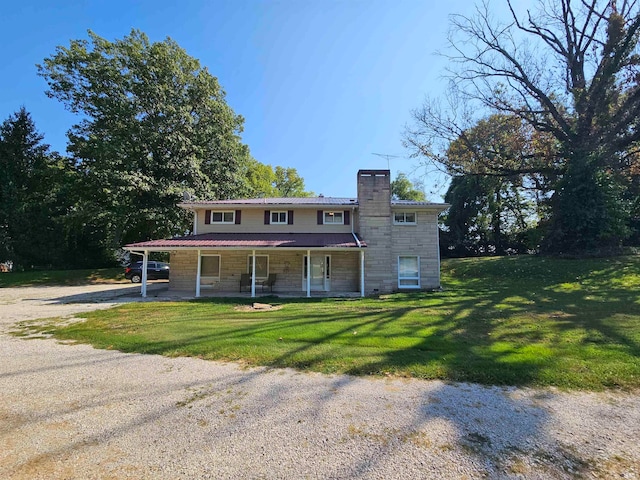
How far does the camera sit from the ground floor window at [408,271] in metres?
16.9

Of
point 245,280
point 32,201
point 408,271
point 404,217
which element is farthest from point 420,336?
point 32,201

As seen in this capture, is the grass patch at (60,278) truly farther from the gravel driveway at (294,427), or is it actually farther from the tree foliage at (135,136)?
the gravel driveway at (294,427)

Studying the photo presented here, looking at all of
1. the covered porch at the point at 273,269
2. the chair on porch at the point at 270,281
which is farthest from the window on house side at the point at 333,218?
the chair on porch at the point at 270,281

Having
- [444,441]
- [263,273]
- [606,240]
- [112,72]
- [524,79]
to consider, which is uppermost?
[112,72]

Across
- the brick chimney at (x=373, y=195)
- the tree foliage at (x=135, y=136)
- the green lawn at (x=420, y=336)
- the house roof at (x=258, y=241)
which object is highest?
the tree foliage at (x=135, y=136)

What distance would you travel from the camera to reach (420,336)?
6.77 meters

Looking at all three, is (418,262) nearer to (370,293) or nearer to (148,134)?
(370,293)

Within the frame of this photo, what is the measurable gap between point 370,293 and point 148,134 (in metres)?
20.3

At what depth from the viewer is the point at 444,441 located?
9.91ft

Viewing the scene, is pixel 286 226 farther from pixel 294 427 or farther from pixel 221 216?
pixel 294 427

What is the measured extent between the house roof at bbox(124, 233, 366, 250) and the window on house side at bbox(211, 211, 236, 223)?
86cm

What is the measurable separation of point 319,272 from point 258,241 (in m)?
3.65

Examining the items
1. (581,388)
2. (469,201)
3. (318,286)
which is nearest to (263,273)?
(318,286)

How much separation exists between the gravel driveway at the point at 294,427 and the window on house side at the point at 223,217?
13384mm
